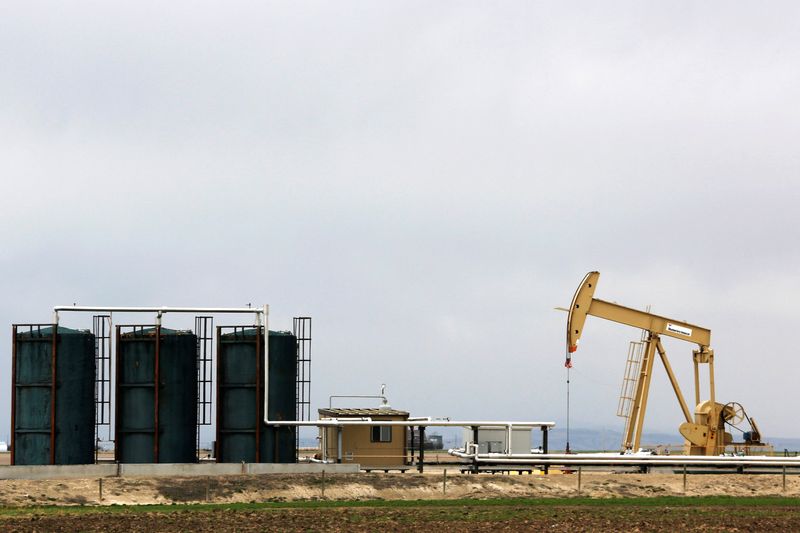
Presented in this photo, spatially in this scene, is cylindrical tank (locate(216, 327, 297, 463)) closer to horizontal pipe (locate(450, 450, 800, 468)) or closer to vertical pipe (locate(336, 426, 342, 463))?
vertical pipe (locate(336, 426, 342, 463))

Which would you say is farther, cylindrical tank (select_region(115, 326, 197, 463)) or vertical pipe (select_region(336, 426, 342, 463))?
vertical pipe (select_region(336, 426, 342, 463))

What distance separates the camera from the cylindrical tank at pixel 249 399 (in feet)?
158

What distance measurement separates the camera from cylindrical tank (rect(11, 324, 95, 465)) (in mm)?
46750

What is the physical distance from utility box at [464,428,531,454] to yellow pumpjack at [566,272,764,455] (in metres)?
7.07

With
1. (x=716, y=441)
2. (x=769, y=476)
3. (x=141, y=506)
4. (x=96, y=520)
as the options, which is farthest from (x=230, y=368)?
(x=716, y=441)

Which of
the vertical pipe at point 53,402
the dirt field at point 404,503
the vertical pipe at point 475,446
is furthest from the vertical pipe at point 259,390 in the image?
the vertical pipe at point 475,446

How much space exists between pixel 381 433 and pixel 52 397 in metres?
12.7

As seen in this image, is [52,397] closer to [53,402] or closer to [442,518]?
[53,402]

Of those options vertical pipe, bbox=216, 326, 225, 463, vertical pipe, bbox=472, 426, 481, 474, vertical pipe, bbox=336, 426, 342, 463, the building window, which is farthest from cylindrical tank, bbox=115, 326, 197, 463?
vertical pipe, bbox=472, 426, 481, 474

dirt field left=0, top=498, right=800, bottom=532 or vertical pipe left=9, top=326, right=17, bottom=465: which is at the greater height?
vertical pipe left=9, top=326, right=17, bottom=465

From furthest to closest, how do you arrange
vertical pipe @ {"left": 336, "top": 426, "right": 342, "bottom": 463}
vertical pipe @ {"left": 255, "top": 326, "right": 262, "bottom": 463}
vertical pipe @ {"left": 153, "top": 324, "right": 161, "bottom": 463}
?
vertical pipe @ {"left": 336, "top": 426, "right": 342, "bottom": 463} < vertical pipe @ {"left": 255, "top": 326, "right": 262, "bottom": 463} < vertical pipe @ {"left": 153, "top": 324, "right": 161, "bottom": 463}

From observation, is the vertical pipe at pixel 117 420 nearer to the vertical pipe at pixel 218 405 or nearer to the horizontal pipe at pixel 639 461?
the vertical pipe at pixel 218 405

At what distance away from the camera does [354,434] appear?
51031 mm

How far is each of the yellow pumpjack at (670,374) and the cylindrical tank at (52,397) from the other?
22.6 metres
